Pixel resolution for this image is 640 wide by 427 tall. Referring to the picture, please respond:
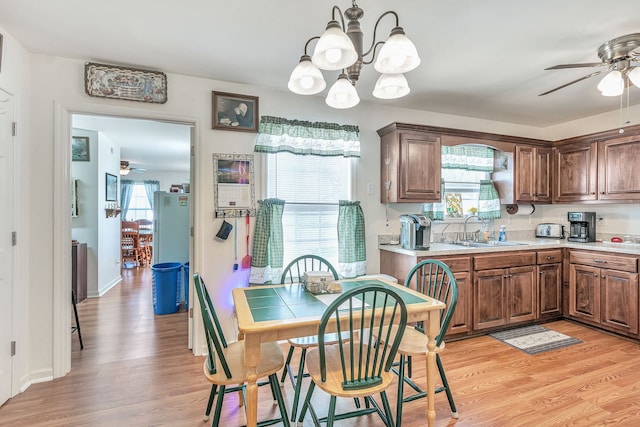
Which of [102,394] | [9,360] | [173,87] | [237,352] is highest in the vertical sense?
[173,87]

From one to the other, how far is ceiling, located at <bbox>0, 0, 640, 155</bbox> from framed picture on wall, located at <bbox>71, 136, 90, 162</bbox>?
2.68 meters

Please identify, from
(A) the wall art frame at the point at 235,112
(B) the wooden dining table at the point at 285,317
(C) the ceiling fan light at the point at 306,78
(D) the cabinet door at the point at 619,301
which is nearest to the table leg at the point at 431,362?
(B) the wooden dining table at the point at 285,317

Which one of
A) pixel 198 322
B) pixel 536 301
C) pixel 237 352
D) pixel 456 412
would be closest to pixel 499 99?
pixel 536 301

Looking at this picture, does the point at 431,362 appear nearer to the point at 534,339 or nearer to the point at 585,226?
the point at 534,339

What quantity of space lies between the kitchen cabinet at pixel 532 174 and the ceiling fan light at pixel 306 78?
3143mm

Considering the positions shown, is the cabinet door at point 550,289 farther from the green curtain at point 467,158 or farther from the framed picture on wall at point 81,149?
the framed picture on wall at point 81,149

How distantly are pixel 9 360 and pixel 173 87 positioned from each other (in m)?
2.31

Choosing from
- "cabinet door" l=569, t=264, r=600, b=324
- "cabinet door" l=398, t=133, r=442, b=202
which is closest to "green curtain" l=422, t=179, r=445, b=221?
"cabinet door" l=398, t=133, r=442, b=202

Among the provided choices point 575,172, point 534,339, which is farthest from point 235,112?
point 575,172

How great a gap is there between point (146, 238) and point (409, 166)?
6.81 metres

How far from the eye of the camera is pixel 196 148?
283 centimetres

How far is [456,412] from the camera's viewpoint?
78.4 inches

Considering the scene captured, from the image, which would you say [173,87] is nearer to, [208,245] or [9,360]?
[208,245]

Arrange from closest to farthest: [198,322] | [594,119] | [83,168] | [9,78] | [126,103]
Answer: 1. [9,78]
2. [126,103]
3. [198,322]
4. [594,119]
5. [83,168]
